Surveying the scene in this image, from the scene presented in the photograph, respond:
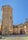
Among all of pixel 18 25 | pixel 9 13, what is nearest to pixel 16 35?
pixel 18 25

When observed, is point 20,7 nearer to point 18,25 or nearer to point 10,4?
point 10,4

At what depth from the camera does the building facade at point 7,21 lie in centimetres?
246

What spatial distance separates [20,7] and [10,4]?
0.88 feet

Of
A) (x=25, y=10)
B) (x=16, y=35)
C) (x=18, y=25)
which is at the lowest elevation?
(x=16, y=35)

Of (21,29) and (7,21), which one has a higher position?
(7,21)

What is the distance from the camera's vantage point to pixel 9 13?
2.49 m

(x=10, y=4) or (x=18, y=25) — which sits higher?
(x=10, y=4)

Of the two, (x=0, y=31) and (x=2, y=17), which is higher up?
(x=2, y=17)

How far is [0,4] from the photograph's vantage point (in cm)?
260

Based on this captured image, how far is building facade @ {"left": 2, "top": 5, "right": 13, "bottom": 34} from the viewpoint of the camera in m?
2.46

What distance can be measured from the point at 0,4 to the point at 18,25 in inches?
27.8

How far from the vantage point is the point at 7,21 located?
246 cm

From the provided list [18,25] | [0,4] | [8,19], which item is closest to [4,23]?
[8,19]

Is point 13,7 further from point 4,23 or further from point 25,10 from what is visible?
point 4,23
